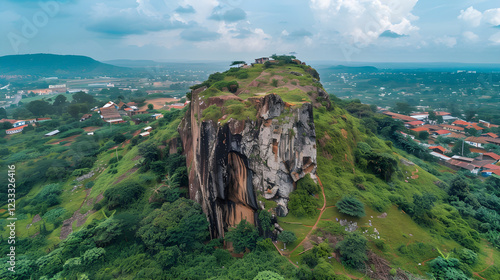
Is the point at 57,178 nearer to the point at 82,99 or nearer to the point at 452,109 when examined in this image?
the point at 82,99

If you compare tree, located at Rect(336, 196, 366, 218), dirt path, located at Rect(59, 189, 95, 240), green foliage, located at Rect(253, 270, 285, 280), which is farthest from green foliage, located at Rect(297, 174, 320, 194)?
dirt path, located at Rect(59, 189, 95, 240)

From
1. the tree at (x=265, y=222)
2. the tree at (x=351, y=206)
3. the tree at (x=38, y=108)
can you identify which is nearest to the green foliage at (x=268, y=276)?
the tree at (x=265, y=222)

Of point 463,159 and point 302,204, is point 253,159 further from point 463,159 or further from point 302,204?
point 463,159

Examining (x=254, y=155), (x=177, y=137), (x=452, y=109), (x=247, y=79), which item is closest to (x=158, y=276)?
Result: (x=254, y=155)

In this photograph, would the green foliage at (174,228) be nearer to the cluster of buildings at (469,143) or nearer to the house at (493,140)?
the cluster of buildings at (469,143)

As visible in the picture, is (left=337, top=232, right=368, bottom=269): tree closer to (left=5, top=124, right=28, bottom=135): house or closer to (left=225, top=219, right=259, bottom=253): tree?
(left=225, top=219, right=259, bottom=253): tree

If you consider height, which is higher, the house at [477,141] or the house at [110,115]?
the house at [110,115]
